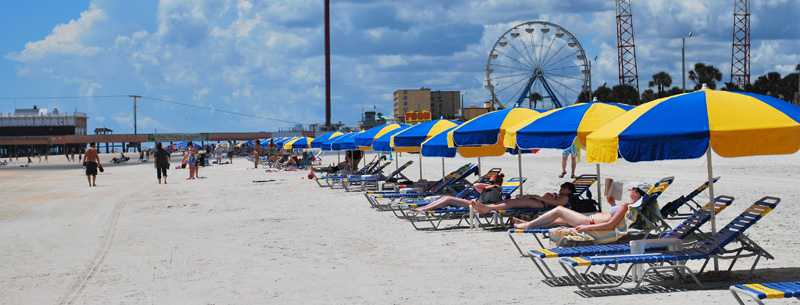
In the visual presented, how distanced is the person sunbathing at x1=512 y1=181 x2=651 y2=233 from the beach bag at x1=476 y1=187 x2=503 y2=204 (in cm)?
199

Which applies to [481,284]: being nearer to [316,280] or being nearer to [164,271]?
[316,280]

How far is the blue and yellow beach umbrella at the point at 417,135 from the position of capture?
12977 mm

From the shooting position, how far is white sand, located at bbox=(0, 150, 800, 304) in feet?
20.7

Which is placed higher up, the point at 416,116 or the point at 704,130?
the point at 416,116

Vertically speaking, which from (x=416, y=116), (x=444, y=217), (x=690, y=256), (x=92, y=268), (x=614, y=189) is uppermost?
(x=416, y=116)

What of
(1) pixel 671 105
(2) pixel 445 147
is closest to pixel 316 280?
(1) pixel 671 105

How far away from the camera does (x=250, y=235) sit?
10.3 m

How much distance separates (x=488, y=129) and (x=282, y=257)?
10.9ft

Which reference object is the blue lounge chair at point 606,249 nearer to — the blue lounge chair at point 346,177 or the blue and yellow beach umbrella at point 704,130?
the blue and yellow beach umbrella at point 704,130

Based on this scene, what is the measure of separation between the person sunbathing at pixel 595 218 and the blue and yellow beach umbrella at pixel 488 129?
6.10 ft

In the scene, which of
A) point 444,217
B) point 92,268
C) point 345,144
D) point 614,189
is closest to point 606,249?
point 614,189

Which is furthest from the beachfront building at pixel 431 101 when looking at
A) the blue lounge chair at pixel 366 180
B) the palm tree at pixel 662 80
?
the blue lounge chair at pixel 366 180

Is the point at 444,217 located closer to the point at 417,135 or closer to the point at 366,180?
the point at 417,135

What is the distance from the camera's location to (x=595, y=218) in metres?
7.86
